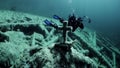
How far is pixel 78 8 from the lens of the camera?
27812 mm

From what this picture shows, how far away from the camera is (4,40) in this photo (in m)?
5.77

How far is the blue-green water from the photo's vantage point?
22391 mm

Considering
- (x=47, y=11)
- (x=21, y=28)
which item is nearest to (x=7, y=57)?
(x=21, y=28)

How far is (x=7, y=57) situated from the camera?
14.9 ft

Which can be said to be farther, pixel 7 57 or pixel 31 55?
pixel 7 57

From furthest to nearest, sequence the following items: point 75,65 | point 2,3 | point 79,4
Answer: point 79,4
point 2,3
point 75,65

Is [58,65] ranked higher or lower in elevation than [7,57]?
higher

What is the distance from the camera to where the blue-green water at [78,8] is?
22391 mm

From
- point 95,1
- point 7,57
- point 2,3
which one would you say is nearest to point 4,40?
point 7,57

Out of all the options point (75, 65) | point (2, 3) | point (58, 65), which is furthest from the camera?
point (2, 3)

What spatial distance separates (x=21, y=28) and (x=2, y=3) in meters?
14.8

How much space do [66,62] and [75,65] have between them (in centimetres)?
22

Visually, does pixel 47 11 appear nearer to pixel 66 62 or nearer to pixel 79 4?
pixel 79 4

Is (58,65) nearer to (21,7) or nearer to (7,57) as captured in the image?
(7,57)
